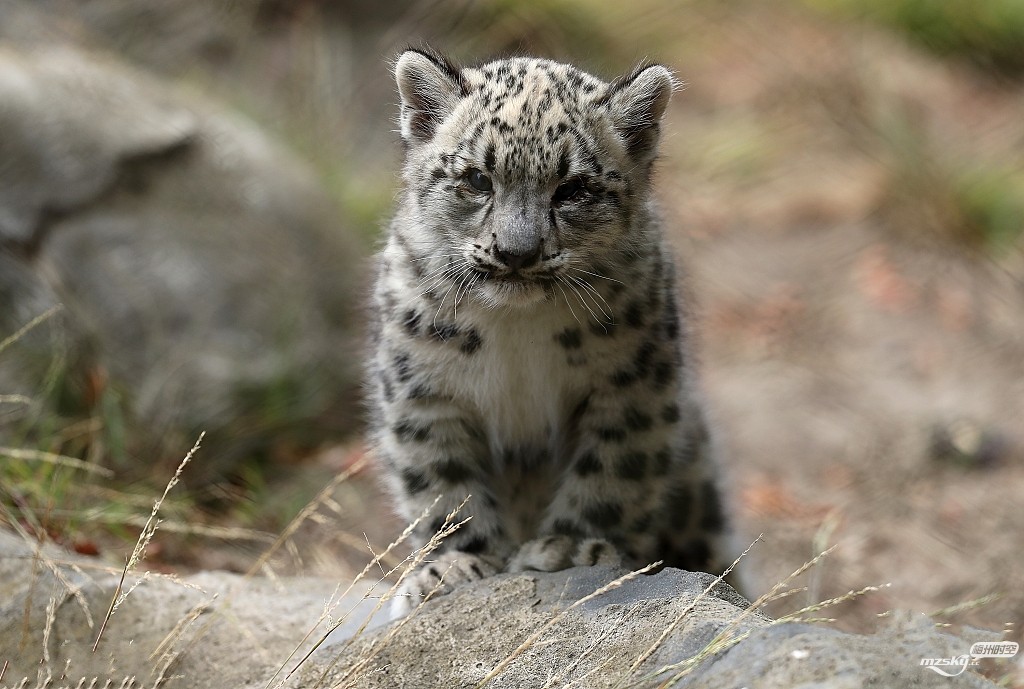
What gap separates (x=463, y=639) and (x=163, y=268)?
14.9 ft

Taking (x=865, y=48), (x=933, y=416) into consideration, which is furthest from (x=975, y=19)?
(x=933, y=416)

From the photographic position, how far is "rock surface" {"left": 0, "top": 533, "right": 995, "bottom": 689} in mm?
3480

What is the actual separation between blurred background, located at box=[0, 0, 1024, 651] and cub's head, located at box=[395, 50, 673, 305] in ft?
1.67

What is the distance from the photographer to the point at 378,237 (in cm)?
562

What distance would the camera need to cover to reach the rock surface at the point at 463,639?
3.48 m

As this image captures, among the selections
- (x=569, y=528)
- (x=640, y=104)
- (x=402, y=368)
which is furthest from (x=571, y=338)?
(x=640, y=104)

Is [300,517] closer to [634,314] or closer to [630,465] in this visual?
[630,465]

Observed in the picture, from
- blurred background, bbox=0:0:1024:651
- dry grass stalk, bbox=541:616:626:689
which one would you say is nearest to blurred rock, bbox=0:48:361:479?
blurred background, bbox=0:0:1024:651

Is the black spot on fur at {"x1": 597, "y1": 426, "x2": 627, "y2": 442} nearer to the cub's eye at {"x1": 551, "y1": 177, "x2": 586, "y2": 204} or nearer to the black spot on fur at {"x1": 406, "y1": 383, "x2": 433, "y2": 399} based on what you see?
the black spot on fur at {"x1": 406, "y1": 383, "x2": 433, "y2": 399}

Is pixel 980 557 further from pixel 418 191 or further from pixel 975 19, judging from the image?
pixel 975 19

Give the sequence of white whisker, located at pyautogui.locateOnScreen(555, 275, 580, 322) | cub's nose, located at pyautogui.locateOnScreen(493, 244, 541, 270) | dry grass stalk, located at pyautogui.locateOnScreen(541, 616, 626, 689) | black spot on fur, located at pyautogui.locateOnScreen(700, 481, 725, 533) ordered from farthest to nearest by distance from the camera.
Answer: black spot on fur, located at pyautogui.locateOnScreen(700, 481, 725, 533)
white whisker, located at pyautogui.locateOnScreen(555, 275, 580, 322)
cub's nose, located at pyautogui.locateOnScreen(493, 244, 541, 270)
dry grass stalk, located at pyautogui.locateOnScreen(541, 616, 626, 689)

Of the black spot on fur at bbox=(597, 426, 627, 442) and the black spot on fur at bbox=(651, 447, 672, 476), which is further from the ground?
the black spot on fur at bbox=(597, 426, 627, 442)

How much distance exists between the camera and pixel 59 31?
865 centimetres

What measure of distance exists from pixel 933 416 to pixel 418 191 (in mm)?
5662
